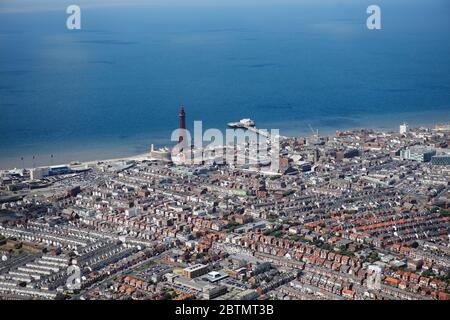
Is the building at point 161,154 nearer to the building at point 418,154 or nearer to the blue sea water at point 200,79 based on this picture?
the blue sea water at point 200,79

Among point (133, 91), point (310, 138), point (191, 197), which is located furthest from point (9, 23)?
point (191, 197)

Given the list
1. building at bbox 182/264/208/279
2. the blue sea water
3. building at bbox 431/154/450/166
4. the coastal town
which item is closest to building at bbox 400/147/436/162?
the coastal town

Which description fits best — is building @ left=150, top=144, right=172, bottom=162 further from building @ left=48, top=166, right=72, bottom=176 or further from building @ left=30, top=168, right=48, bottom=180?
building @ left=30, top=168, right=48, bottom=180

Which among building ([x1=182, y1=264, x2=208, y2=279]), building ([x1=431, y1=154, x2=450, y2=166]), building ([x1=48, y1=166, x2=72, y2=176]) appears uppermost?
building ([x1=431, y1=154, x2=450, y2=166])

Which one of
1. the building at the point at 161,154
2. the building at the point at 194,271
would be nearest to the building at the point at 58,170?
the building at the point at 161,154

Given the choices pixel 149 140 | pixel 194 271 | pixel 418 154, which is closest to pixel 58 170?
pixel 149 140

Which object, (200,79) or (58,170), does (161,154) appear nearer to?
(58,170)
